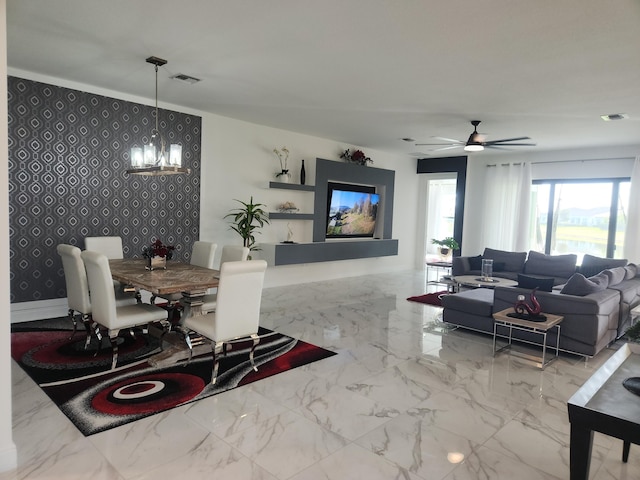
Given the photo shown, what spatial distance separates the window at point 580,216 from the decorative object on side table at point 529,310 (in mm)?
4964

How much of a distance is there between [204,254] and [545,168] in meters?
7.10

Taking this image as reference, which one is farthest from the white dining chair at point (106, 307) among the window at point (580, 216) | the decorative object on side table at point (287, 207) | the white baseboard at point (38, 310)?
the window at point (580, 216)

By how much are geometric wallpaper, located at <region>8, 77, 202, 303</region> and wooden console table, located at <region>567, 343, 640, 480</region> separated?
17.2 feet

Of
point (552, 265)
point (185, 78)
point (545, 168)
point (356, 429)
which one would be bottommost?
point (356, 429)

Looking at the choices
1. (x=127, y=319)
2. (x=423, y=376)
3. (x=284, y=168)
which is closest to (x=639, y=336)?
(x=423, y=376)

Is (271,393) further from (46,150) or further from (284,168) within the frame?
(284,168)

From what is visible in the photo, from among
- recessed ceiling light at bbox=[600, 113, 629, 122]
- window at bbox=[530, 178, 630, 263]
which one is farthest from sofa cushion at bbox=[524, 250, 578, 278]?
recessed ceiling light at bbox=[600, 113, 629, 122]

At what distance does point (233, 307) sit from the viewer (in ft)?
11.2

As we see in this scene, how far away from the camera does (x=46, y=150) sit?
4.86 m

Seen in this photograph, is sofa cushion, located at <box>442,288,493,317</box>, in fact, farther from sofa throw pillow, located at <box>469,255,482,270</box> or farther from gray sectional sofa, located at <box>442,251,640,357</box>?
sofa throw pillow, located at <box>469,255,482,270</box>

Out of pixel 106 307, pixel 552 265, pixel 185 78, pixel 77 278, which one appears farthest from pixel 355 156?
pixel 106 307

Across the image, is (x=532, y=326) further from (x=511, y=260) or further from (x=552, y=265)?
(x=511, y=260)

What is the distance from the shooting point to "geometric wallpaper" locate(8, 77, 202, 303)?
15.5 feet

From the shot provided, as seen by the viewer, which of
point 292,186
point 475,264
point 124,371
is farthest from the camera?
point 475,264
